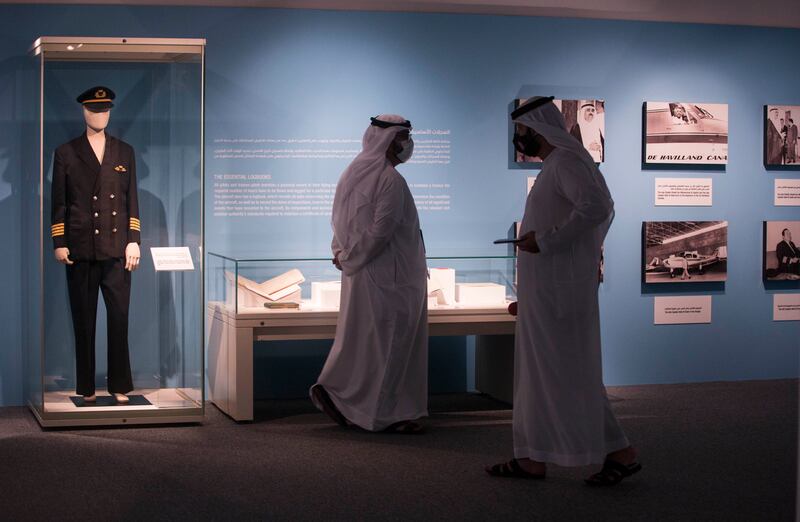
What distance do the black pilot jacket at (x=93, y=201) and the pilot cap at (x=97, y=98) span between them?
18cm

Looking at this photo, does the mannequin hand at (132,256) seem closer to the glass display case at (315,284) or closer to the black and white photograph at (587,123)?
the glass display case at (315,284)

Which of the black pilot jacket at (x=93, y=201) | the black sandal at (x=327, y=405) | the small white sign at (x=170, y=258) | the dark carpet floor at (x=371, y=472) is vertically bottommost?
the dark carpet floor at (x=371, y=472)

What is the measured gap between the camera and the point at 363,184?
6320 mm

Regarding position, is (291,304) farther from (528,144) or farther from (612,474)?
(612,474)

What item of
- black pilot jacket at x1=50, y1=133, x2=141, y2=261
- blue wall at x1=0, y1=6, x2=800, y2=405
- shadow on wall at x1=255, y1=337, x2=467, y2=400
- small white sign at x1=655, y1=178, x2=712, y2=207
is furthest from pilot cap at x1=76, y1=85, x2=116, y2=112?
small white sign at x1=655, y1=178, x2=712, y2=207

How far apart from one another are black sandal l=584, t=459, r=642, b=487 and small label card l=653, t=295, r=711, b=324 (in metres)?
3.32

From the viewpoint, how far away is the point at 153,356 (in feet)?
21.1

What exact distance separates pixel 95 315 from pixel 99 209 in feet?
2.15

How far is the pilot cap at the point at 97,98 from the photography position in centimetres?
632

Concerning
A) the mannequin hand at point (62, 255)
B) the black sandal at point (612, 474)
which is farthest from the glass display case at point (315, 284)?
the black sandal at point (612, 474)

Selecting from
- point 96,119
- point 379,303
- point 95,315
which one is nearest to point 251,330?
point 379,303

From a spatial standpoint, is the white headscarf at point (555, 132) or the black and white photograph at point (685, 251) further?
the black and white photograph at point (685, 251)

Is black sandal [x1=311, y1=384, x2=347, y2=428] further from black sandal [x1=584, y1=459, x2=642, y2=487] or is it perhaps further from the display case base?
black sandal [x1=584, y1=459, x2=642, y2=487]

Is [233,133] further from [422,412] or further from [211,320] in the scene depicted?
[422,412]
